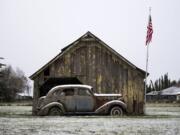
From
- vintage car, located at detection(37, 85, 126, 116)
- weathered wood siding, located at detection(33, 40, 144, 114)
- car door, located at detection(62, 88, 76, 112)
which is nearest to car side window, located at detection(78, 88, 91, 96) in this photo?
vintage car, located at detection(37, 85, 126, 116)

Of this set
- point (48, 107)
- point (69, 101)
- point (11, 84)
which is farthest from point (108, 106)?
point (11, 84)

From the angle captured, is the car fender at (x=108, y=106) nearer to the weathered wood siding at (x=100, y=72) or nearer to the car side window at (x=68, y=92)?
the car side window at (x=68, y=92)

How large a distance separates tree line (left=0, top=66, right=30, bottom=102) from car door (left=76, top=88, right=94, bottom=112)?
21.8 meters

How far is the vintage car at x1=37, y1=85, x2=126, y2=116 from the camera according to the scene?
86.9ft

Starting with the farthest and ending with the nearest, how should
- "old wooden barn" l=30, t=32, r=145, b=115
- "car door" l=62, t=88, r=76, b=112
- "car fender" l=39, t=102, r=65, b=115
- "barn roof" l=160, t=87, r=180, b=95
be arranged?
"barn roof" l=160, t=87, r=180, b=95, "old wooden barn" l=30, t=32, r=145, b=115, "car door" l=62, t=88, r=76, b=112, "car fender" l=39, t=102, r=65, b=115

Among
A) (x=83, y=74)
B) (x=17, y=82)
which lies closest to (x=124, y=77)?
(x=83, y=74)

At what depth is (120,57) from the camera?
30.7 meters

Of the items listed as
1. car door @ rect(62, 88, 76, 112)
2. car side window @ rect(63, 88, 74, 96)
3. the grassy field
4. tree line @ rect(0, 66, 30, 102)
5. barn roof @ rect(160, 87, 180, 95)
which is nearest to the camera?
the grassy field

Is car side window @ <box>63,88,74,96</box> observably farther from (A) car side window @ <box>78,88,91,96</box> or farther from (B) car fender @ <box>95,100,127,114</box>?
(B) car fender @ <box>95,100,127,114</box>

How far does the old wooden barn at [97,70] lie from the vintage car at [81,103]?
4186mm

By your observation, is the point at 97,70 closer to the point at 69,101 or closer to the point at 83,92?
the point at 83,92

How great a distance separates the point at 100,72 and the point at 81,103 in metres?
5.11

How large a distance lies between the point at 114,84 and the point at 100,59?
1.88 meters

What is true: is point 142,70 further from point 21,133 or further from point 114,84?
point 21,133
